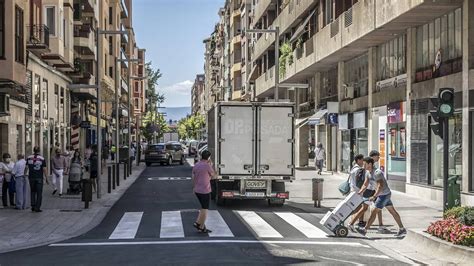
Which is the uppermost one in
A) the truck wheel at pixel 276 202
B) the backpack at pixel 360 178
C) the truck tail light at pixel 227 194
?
the backpack at pixel 360 178

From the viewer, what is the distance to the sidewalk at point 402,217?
1213 cm

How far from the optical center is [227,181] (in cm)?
2017

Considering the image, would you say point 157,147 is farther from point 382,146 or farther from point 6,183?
point 6,183

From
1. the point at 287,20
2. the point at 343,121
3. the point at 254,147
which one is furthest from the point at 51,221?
the point at 287,20

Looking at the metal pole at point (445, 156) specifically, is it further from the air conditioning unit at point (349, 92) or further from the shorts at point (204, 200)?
the air conditioning unit at point (349, 92)

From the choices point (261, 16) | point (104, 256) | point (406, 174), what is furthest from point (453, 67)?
point (261, 16)

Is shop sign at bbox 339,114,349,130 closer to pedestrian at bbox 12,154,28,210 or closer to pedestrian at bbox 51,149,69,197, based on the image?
pedestrian at bbox 51,149,69,197

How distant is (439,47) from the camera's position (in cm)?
2172

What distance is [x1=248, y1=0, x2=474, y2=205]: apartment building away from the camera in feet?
66.3

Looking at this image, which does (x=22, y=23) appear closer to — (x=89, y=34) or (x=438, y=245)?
(x=438, y=245)

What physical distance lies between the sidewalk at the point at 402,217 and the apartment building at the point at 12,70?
10.2 m

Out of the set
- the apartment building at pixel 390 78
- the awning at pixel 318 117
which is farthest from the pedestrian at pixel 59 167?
the awning at pixel 318 117

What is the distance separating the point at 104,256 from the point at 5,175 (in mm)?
9942

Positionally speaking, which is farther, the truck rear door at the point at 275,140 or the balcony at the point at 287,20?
the balcony at the point at 287,20
